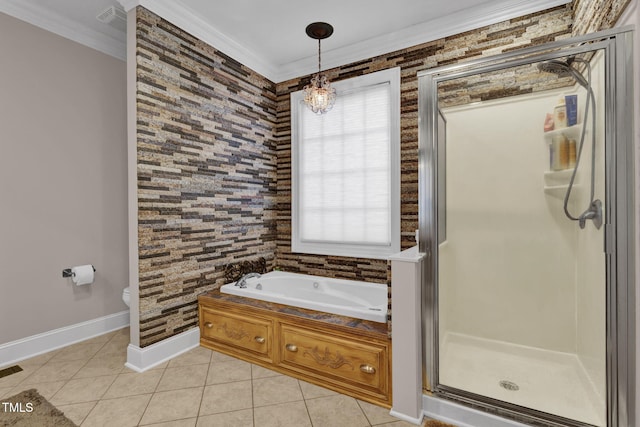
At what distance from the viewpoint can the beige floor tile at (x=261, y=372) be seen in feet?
7.22

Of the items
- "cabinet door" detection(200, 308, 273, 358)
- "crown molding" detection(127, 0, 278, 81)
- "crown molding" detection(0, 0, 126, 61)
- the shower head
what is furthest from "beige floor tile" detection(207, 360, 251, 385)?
"crown molding" detection(0, 0, 126, 61)

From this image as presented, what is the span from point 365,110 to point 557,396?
260 centimetres

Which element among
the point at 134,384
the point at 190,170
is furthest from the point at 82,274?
the point at 190,170

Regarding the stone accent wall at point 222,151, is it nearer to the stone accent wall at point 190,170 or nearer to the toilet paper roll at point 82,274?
the stone accent wall at point 190,170

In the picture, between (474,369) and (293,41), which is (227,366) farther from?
(293,41)

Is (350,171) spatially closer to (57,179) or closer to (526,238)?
(526,238)

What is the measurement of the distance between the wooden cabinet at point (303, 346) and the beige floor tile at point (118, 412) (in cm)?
72

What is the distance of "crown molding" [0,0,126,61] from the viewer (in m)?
2.34

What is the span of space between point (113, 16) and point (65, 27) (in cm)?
50

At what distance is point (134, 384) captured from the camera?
206 centimetres

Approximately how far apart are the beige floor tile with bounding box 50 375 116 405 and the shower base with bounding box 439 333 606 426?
7.14 ft

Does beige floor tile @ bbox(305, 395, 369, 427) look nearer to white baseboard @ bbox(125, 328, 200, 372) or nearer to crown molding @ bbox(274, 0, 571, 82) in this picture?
white baseboard @ bbox(125, 328, 200, 372)

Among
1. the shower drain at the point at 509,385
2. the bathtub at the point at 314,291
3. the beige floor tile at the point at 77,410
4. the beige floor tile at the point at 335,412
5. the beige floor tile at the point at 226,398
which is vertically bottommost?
the beige floor tile at the point at 335,412

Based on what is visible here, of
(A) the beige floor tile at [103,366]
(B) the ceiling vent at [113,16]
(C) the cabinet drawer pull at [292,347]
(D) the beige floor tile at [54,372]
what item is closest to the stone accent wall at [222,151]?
(A) the beige floor tile at [103,366]
